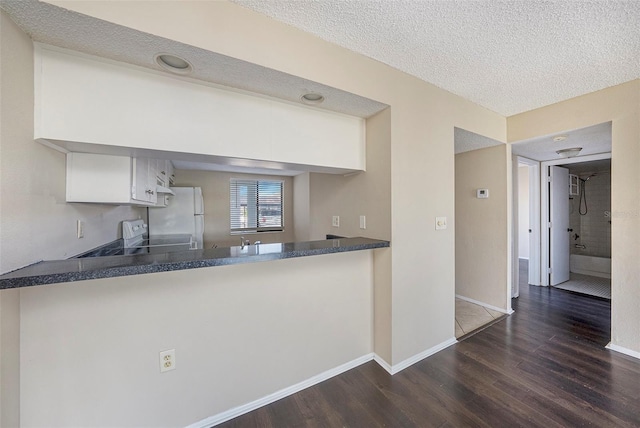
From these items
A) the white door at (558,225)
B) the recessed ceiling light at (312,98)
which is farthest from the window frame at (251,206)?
the white door at (558,225)

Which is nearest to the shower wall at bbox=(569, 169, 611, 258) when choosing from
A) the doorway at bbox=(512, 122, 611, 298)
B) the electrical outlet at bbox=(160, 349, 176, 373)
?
the doorway at bbox=(512, 122, 611, 298)

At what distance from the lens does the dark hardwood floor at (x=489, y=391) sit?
154cm

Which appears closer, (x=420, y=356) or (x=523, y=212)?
(x=420, y=356)

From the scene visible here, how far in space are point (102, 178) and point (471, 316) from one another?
3823 millimetres

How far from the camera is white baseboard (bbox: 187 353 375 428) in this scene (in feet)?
5.04

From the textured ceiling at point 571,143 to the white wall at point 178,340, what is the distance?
2.81 m

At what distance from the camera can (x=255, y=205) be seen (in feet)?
16.4

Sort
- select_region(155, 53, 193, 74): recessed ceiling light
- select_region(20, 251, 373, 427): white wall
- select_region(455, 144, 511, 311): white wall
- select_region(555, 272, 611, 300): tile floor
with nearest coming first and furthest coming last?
select_region(20, 251, 373, 427): white wall, select_region(155, 53, 193, 74): recessed ceiling light, select_region(455, 144, 511, 311): white wall, select_region(555, 272, 611, 300): tile floor

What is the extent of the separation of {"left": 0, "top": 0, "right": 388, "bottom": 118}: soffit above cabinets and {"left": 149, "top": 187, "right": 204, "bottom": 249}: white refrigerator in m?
2.79

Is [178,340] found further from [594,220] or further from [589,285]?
[594,220]

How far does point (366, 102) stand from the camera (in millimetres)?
1878

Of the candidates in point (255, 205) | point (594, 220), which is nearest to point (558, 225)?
point (594, 220)

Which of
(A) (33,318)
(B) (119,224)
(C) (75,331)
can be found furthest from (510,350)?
(B) (119,224)

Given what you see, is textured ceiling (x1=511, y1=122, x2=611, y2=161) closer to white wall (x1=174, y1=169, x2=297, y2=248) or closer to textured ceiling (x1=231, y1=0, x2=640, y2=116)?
textured ceiling (x1=231, y1=0, x2=640, y2=116)
